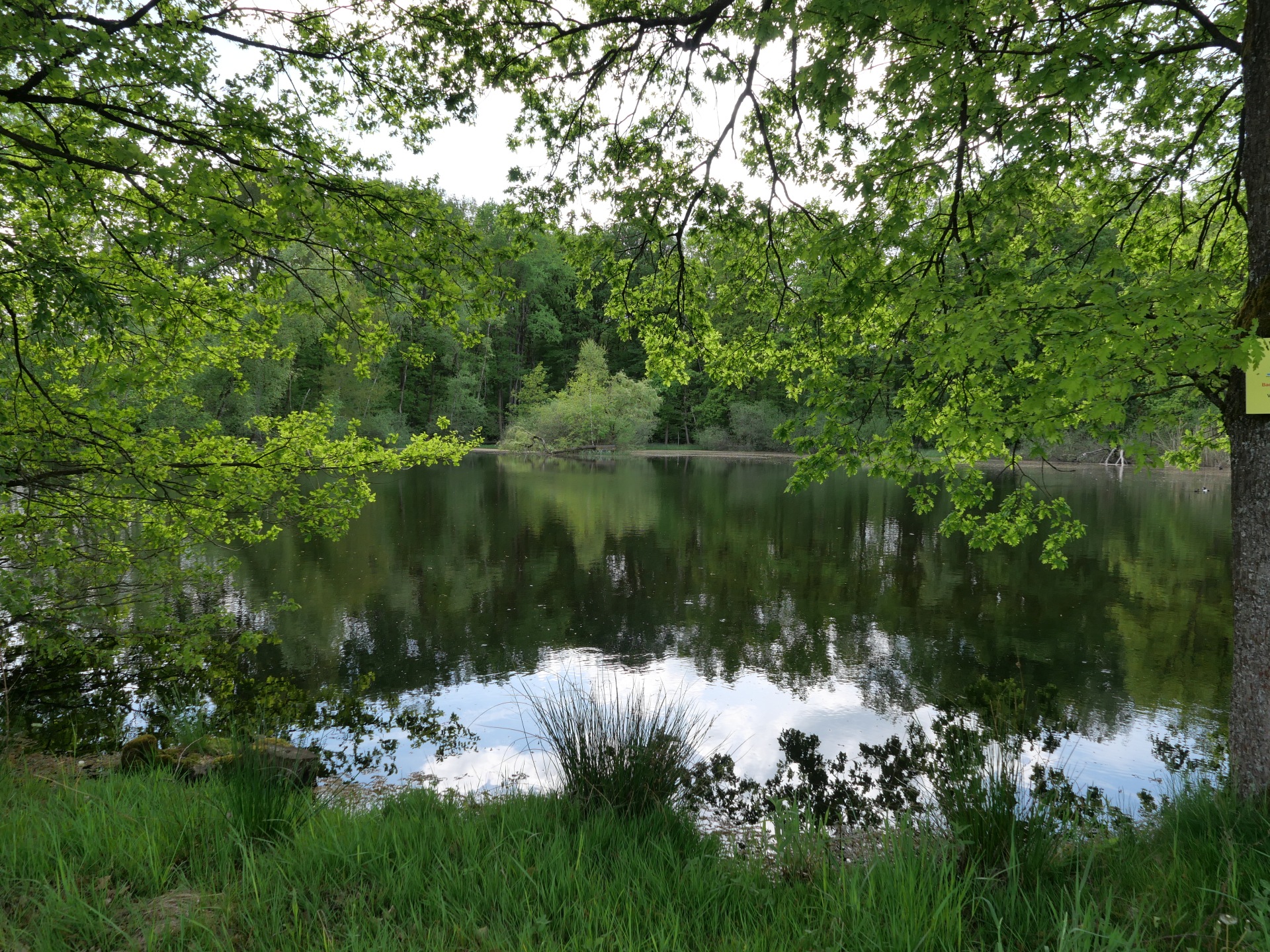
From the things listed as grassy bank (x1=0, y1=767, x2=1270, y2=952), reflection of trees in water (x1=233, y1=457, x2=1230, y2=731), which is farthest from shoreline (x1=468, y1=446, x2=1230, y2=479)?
grassy bank (x1=0, y1=767, x2=1270, y2=952)

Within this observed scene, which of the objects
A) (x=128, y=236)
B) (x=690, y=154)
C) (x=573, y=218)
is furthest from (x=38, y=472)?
(x=690, y=154)

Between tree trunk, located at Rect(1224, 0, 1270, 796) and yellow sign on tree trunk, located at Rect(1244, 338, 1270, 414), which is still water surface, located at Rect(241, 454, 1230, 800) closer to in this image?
tree trunk, located at Rect(1224, 0, 1270, 796)

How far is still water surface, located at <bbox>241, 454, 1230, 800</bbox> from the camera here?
684 cm

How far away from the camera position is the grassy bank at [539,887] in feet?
6.75

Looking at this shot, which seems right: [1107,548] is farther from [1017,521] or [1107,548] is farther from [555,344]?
[555,344]

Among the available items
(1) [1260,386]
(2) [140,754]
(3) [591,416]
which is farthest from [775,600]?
(3) [591,416]

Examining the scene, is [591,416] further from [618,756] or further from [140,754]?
[618,756]

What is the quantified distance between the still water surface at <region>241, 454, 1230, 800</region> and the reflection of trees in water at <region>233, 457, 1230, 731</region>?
5cm

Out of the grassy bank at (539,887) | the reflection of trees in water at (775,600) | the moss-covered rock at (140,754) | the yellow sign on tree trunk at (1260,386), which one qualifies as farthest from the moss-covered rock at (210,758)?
the yellow sign on tree trunk at (1260,386)

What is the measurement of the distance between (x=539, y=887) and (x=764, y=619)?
327 inches

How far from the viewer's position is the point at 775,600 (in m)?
11.4

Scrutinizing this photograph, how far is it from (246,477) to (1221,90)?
28.4 ft

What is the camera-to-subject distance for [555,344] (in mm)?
62625

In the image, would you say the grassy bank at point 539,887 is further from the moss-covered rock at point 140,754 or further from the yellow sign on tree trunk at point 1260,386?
the yellow sign on tree trunk at point 1260,386
